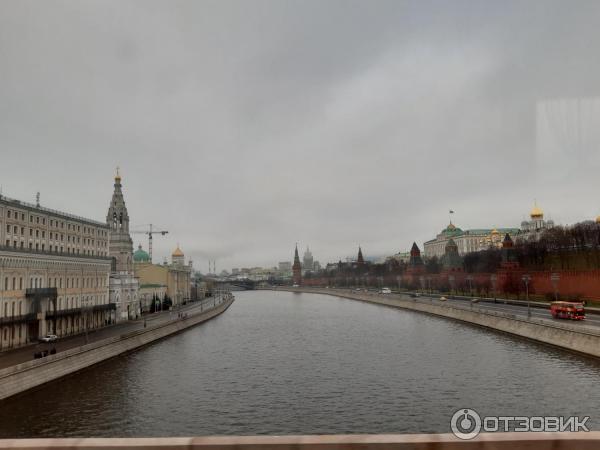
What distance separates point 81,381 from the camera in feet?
120

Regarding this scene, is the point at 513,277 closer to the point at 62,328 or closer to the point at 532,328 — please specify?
the point at 532,328

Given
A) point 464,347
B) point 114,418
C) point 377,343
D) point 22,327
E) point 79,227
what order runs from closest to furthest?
point 114,418, point 22,327, point 464,347, point 377,343, point 79,227

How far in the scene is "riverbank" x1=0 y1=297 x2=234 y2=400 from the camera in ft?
100.0

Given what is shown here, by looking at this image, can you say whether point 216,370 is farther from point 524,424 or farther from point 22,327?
point 524,424

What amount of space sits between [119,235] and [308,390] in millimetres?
57324

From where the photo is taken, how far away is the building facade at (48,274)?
148 feet

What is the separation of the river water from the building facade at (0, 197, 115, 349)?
986 centimetres

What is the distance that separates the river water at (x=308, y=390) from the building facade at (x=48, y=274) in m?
9.86

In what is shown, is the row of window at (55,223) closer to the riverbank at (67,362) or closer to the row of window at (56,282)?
the row of window at (56,282)

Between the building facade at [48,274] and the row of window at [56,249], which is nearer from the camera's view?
the building facade at [48,274]

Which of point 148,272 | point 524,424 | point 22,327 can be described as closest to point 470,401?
point 524,424

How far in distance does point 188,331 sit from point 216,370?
3420 cm

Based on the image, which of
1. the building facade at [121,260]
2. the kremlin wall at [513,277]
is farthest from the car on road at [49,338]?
the kremlin wall at [513,277]

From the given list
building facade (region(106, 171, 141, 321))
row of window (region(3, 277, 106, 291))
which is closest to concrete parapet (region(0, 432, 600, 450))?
row of window (region(3, 277, 106, 291))
